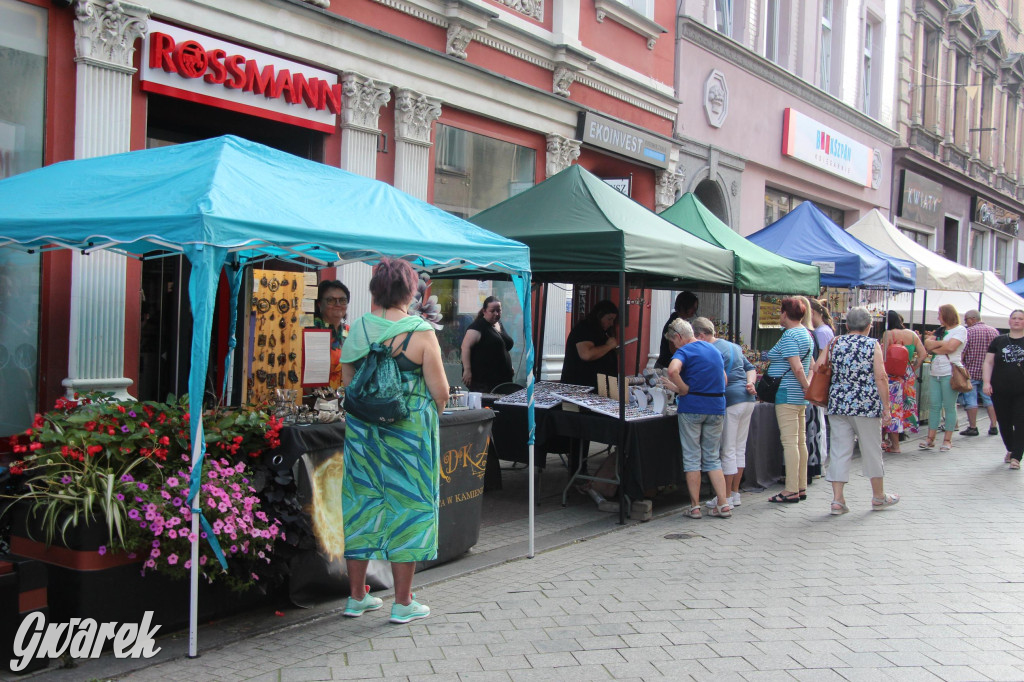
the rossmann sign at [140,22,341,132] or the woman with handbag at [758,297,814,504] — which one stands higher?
the rossmann sign at [140,22,341,132]

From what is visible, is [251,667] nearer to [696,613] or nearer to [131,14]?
[696,613]

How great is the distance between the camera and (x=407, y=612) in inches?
180

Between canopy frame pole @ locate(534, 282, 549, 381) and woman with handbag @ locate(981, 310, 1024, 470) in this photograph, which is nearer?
canopy frame pole @ locate(534, 282, 549, 381)

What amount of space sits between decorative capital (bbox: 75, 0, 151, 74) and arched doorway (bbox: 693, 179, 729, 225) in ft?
34.1

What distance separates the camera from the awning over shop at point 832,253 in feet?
37.6

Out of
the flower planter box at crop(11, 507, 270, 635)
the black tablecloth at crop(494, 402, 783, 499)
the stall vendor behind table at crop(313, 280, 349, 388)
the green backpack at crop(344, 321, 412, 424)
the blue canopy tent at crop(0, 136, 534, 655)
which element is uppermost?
the blue canopy tent at crop(0, 136, 534, 655)

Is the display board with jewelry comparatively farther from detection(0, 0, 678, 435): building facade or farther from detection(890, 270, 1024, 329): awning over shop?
detection(890, 270, 1024, 329): awning over shop

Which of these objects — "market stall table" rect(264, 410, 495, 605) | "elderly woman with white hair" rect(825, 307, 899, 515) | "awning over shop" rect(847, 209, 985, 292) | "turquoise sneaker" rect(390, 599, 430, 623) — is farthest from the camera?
"awning over shop" rect(847, 209, 985, 292)

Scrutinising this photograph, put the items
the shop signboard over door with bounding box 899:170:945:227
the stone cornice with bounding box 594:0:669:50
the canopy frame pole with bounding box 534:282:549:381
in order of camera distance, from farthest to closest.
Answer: the shop signboard over door with bounding box 899:170:945:227 → the stone cornice with bounding box 594:0:669:50 → the canopy frame pole with bounding box 534:282:549:381

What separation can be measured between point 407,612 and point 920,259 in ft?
38.5

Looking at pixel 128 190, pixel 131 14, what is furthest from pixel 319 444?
pixel 131 14

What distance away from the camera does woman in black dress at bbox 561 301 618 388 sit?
8.62 m

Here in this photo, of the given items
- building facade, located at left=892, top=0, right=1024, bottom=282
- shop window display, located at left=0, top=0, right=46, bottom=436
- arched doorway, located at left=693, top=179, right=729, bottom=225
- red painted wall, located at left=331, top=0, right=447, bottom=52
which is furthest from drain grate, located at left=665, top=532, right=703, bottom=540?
building facade, located at left=892, top=0, right=1024, bottom=282

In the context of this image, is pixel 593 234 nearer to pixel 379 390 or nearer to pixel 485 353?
pixel 485 353
